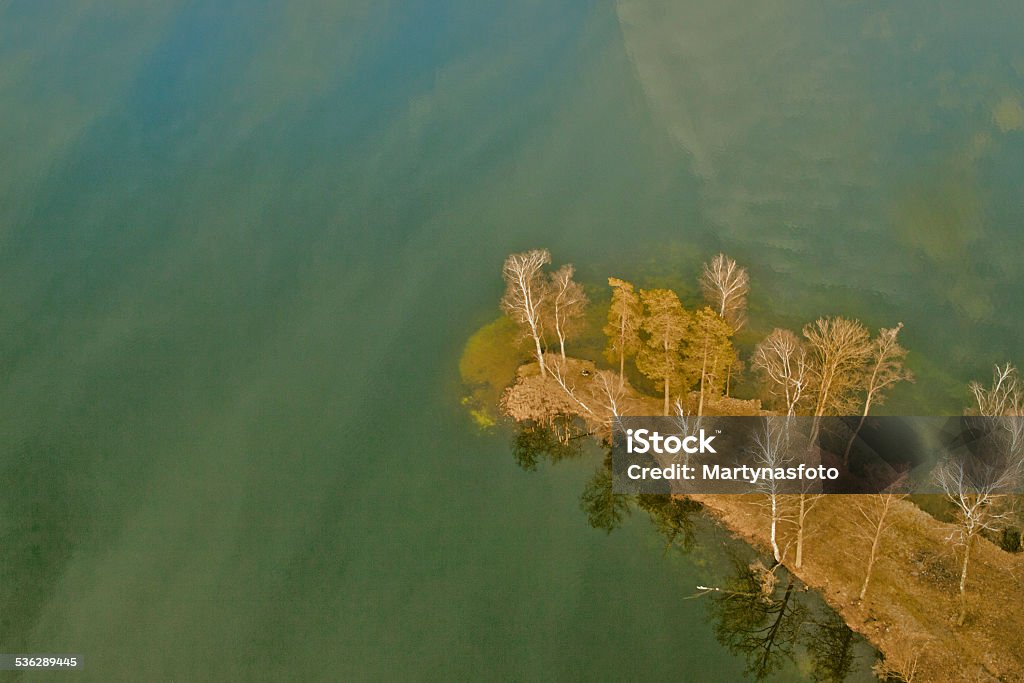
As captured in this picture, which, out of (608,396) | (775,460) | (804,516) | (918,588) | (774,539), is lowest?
(918,588)

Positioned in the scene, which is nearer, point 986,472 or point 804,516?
Answer: point 804,516

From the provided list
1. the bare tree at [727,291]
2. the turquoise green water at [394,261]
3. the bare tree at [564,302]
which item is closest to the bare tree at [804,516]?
the turquoise green water at [394,261]

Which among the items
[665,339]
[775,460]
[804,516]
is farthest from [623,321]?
[804,516]

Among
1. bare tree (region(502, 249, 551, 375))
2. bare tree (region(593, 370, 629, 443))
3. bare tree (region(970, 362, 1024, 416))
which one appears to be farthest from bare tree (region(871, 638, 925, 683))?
bare tree (region(502, 249, 551, 375))

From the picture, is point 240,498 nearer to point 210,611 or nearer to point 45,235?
point 210,611

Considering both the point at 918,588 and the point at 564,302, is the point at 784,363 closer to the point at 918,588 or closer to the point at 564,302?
the point at 918,588

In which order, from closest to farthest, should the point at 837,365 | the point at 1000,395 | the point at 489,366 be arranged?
1. the point at 837,365
2. the point at 1000,395
3. the point at 489,366

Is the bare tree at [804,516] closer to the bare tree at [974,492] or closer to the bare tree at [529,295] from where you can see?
the bare tree at [974,492]

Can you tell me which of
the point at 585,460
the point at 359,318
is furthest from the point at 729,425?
the point at 359,318
